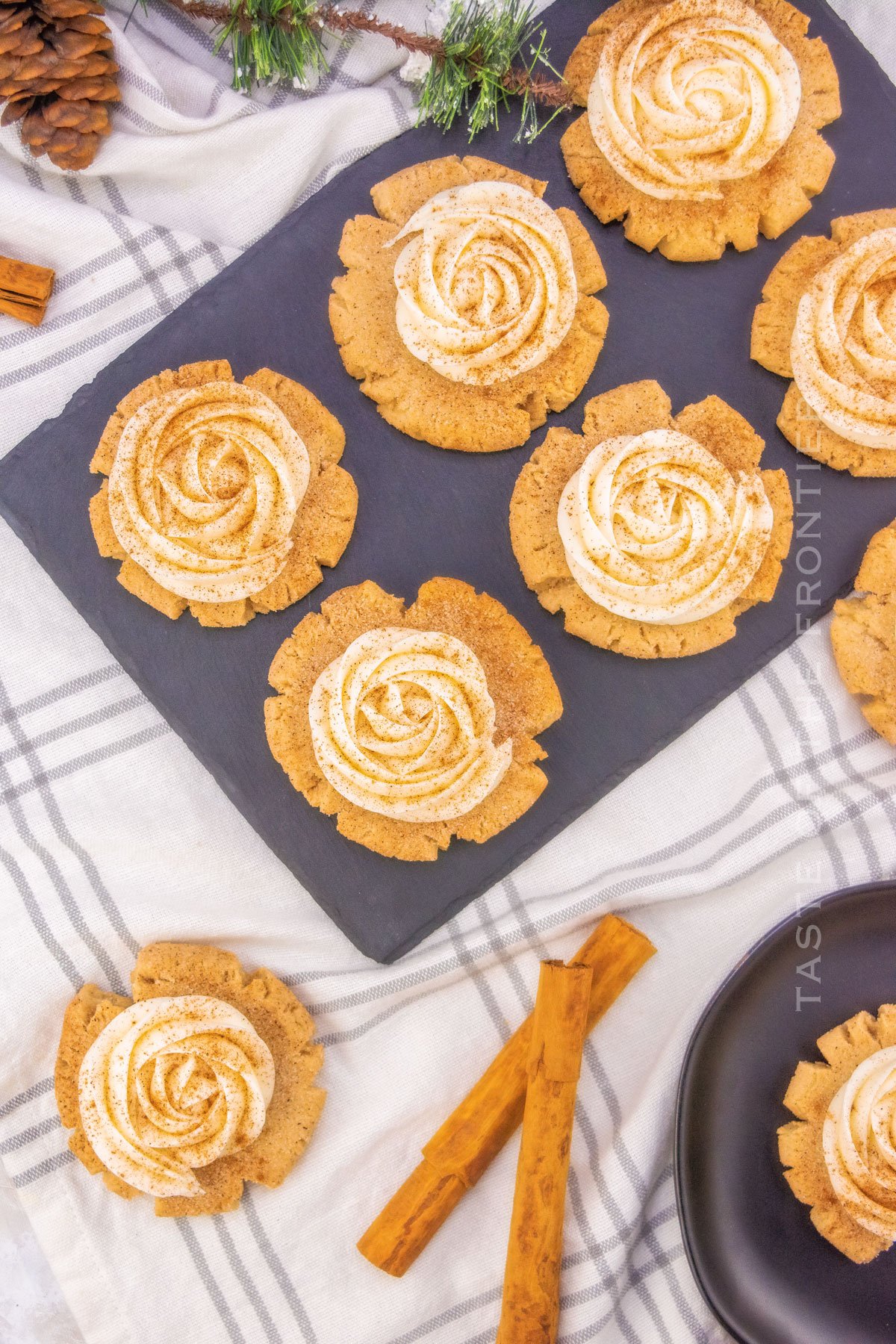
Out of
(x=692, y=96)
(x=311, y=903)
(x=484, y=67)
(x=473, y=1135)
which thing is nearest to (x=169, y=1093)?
(x=311, y=903)

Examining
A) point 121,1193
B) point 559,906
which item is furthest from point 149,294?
point 121,1193

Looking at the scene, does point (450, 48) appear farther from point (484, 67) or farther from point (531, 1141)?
point (531, 1141)

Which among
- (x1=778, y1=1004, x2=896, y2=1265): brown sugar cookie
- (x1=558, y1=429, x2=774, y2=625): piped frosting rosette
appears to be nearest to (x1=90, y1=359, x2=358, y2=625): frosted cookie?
(x1=558, y1=429, x2=774, y2=625): piped frosting rosette

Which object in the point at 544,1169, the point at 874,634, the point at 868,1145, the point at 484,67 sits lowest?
the point at 868,1145

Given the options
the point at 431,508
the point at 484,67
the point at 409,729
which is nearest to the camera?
the point at 409,729

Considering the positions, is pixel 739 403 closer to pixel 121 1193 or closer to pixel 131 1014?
pixel 131 1014

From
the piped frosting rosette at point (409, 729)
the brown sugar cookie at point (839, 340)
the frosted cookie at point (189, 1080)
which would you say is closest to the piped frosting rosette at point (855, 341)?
the brown sugar cookie at point (839, 340)
